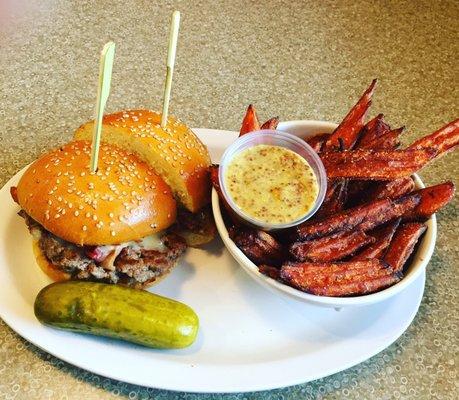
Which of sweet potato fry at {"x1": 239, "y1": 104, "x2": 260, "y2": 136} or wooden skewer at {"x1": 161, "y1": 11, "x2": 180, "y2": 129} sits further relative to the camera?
sweet potato fry at {"x1": 239, "y1": 104, "x2": 260, "y2": 136}

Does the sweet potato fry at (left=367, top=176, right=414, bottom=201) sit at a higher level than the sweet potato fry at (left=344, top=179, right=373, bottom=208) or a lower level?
higher

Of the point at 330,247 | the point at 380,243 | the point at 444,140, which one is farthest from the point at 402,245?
the point at 444,140

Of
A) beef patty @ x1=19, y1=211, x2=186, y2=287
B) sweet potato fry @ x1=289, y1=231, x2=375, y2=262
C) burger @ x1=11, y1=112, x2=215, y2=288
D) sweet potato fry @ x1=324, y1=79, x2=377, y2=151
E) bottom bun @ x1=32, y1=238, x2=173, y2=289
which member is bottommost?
bottom bun @ x1=32, y1=238, x2=173, y2=289

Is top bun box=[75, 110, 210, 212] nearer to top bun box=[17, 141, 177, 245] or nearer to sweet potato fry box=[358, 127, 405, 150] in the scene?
top bun box=[17, 141, 177, 245]

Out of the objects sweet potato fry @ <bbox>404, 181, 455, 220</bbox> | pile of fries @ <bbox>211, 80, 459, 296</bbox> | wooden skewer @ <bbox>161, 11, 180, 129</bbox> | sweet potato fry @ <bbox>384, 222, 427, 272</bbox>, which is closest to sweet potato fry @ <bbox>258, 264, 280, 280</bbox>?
pile of fries @ <bbox>211, 80, 459, 296</bbox>

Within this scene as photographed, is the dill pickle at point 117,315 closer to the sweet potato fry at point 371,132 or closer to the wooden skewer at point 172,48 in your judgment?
the wooden skewer at point 172,48

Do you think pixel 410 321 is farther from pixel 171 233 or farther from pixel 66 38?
pixel 66 38

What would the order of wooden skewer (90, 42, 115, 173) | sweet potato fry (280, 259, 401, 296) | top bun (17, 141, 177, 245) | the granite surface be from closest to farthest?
1. wooden skewer (90, 42, 115, 173)
2. sweet potato fry (280, 259, 401, 296)
3. top bun (17, 141, 177, 245)
4. the granite surface
